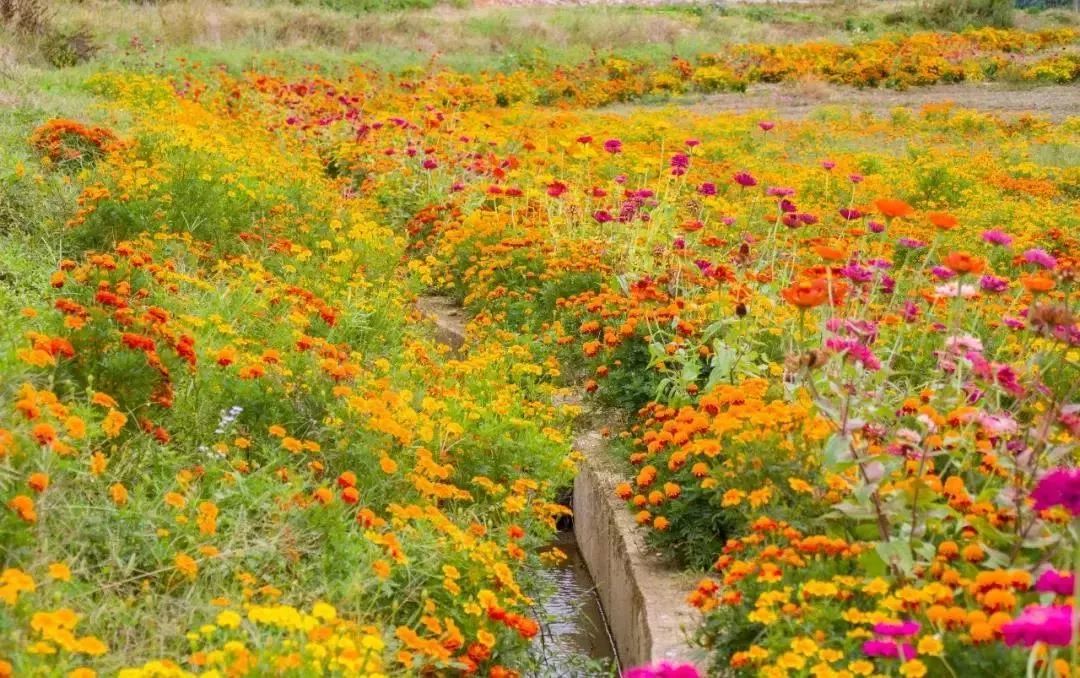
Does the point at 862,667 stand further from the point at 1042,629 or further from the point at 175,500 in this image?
the point at 175,500

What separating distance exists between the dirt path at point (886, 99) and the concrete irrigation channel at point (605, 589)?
537 inches

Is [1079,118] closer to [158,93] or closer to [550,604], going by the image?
[158,93]

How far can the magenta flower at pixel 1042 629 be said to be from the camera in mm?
2260

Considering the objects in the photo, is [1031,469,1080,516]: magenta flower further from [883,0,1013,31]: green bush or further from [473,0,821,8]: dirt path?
→ [473,0,821,8]: dirt path

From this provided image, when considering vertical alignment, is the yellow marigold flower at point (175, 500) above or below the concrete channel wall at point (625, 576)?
above

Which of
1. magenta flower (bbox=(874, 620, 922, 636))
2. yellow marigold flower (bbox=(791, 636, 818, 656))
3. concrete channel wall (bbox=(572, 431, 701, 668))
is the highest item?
magenta flower (bbox=(874, 620, 922, 636))

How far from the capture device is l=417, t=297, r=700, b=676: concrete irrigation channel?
14.5 ft

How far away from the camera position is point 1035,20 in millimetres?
34156

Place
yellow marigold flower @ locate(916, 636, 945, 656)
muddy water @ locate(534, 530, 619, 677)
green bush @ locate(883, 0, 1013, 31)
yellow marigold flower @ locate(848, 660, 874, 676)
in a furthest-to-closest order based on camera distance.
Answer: green bush @ locate(883, 0, 1013, 31)
muddy water @ locate(534, 530, 619, 677)
yellow marigold flower @ locate(848, 660, 874, 676)
yellow marigold flower @ locate(916, 636, 945, 656)

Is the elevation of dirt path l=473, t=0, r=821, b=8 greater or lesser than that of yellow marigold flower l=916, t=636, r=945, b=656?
lesser

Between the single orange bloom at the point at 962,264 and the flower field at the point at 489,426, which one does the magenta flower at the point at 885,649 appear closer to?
the flower field at the point at 489,426

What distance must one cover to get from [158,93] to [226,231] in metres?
5.27

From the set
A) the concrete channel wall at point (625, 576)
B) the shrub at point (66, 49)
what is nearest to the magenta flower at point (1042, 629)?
the concrete channel wall at point (625, 576)

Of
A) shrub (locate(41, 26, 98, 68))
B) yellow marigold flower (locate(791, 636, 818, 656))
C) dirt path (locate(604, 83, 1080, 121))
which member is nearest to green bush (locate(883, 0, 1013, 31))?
dirt path (locate(604, 83, 1080, 121))
